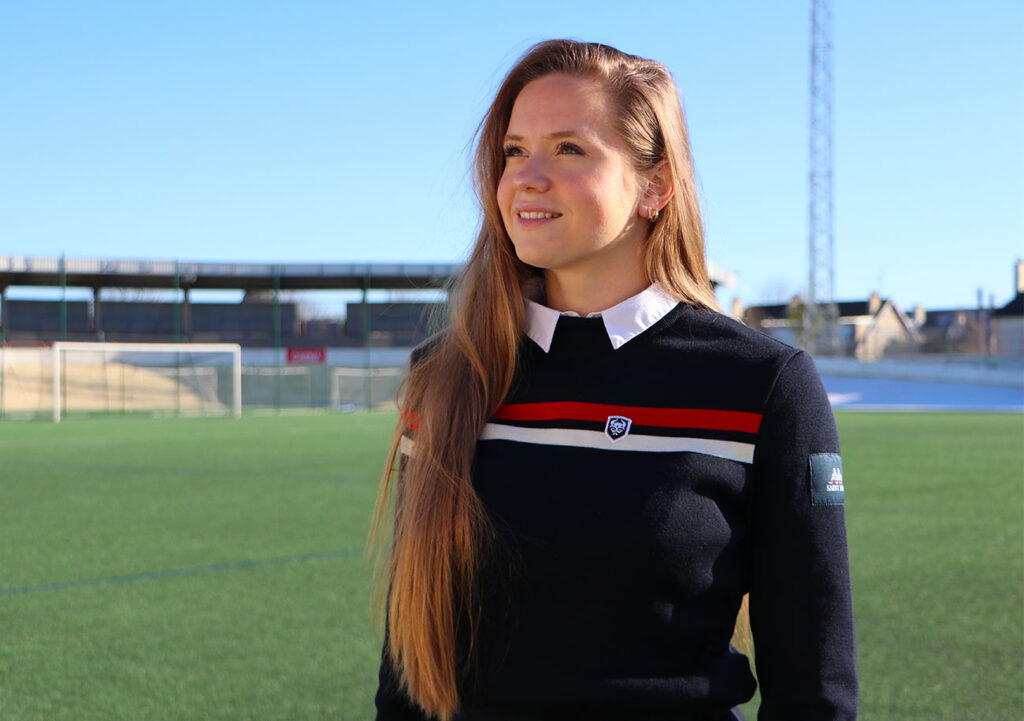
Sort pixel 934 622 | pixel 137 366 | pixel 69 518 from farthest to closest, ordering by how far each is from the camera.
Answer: pixel 137 366, pixel 69 518, pixel 934 622

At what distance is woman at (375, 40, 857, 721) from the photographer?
5.05 ft

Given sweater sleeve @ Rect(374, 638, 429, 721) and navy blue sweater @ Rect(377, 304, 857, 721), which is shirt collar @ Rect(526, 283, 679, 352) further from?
sweater sleeve @ Rect(374, 638, 429, 721)

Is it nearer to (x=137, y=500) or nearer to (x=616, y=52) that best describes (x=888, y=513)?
(x=137, y=500)

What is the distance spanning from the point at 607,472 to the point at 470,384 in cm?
27

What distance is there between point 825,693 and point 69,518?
26.7 ft

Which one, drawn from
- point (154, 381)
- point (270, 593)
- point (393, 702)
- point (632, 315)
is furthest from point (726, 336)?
point (154, 381)

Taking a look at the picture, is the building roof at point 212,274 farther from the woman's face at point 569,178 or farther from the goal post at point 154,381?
the woman's face at point 569,178

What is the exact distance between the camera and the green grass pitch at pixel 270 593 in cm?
387

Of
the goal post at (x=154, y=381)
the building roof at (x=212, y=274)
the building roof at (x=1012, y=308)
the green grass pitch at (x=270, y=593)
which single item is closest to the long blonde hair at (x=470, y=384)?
the green grass pitch at (x=270, y=593)

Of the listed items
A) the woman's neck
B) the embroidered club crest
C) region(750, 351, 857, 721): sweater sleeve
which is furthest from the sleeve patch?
the woman's neck

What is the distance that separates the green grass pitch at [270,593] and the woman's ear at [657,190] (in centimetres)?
251

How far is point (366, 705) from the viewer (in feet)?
12.5

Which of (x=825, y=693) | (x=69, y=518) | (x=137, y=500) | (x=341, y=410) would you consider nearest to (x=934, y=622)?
(x=825, y=693)

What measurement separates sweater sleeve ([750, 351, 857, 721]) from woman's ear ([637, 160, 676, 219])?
34 centimetres
